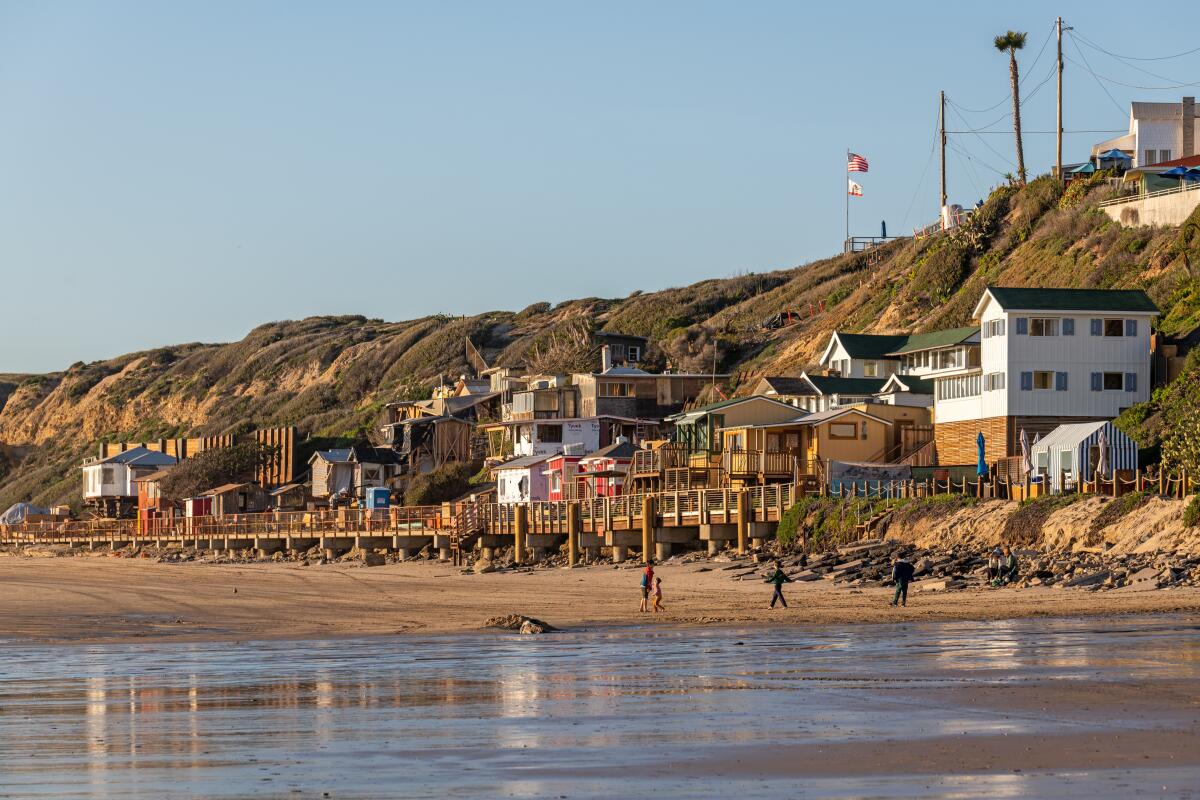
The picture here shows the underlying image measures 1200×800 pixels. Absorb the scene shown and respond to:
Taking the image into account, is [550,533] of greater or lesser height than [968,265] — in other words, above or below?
below

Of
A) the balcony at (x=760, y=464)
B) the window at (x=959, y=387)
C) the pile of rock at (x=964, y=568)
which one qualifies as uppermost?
the window at (x=959, y=387)

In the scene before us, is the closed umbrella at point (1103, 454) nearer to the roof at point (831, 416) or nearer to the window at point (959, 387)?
the window at point (959, 387)

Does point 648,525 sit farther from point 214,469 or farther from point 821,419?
point 214,469

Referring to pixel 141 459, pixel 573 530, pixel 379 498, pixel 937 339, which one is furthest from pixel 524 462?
pixel 141 459

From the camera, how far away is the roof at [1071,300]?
62812 mm

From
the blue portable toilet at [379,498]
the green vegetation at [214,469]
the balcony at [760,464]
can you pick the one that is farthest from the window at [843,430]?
the green vegetation at [214,469]

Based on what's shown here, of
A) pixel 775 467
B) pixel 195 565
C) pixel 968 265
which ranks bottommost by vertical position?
pixel 195 565

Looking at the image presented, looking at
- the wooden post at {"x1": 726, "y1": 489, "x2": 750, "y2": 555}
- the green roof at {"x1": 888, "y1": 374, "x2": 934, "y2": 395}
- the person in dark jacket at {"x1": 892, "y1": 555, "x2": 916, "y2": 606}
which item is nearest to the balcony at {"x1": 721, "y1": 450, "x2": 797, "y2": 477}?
the wooden post at {"x1": 726, "y1": 489, "x2": 750, "y2": 555}

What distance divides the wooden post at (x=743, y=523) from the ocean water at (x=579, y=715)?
2581 centimetres

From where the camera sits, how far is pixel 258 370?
6806 inches

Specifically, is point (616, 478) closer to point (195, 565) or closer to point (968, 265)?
point (195, 565)

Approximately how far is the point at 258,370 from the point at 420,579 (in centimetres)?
11993

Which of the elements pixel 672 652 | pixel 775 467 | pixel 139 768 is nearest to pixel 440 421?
pixel 775 467

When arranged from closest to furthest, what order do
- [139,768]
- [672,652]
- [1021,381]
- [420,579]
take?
1. [139,768]
2. [672,652]
3. [420,579]
4. [1021,381]
